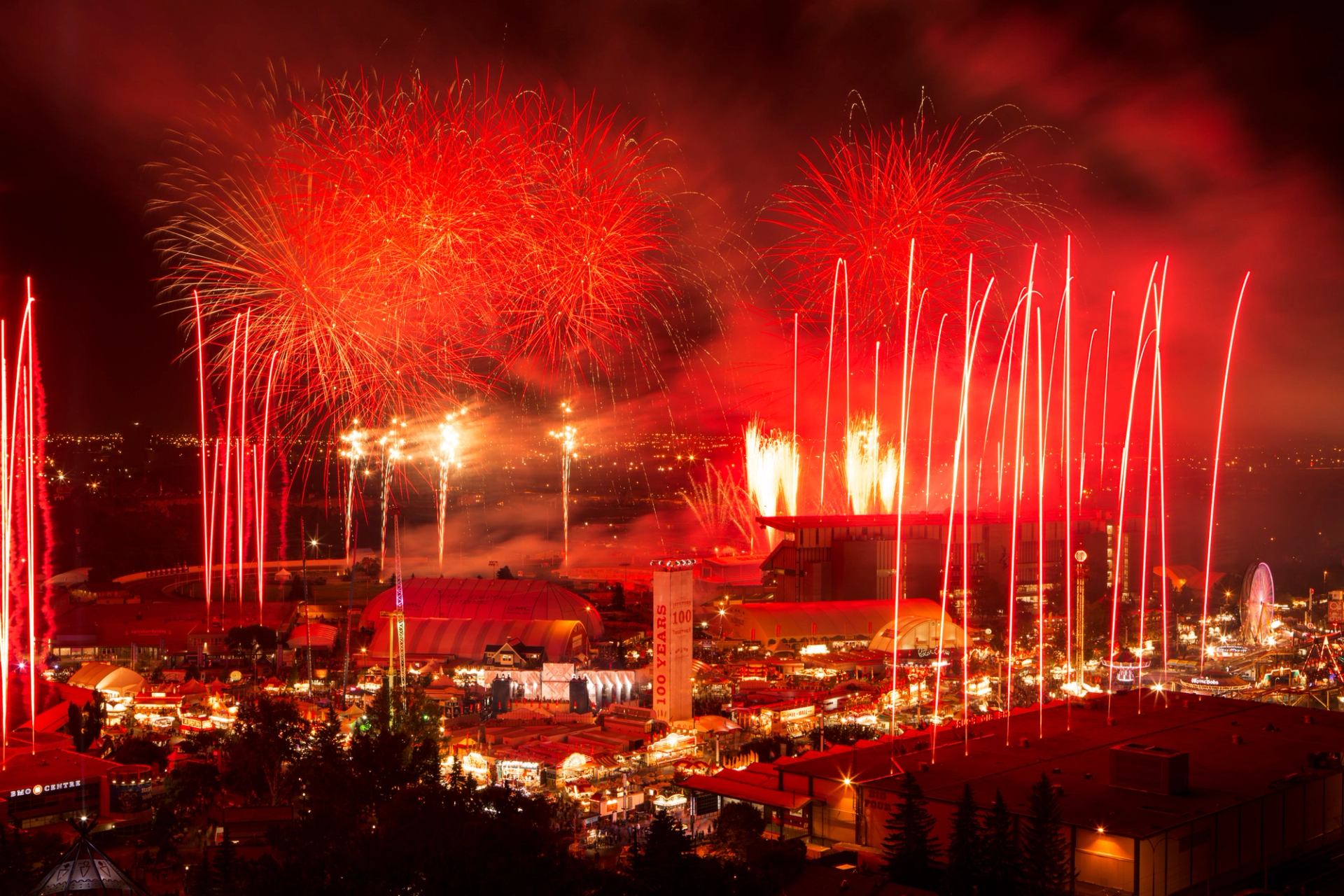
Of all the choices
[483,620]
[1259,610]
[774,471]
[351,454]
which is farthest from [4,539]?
[1259,610]

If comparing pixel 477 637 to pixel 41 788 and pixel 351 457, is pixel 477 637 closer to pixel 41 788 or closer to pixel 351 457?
pixel 41 788

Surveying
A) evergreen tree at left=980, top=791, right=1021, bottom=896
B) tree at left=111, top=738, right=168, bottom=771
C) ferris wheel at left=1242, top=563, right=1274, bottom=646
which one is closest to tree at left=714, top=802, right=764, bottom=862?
evergreen tree at left=980, top=791, right=1021, bottom=896

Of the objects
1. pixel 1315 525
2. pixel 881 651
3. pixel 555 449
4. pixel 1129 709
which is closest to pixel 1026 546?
pixel 881 651

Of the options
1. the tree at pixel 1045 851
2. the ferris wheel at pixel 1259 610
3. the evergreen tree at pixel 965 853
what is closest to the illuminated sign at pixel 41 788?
the evergreen tree at pixel 965 853

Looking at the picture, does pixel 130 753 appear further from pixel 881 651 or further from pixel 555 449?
pixel 555 449

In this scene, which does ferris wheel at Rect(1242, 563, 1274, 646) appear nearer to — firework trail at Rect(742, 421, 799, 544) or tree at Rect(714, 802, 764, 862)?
firework trail at Rect(742, 421, 799, 544)

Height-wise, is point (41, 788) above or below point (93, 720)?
above

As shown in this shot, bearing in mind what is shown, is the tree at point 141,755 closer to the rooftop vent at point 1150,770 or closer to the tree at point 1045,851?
the tree at point 1045,851
